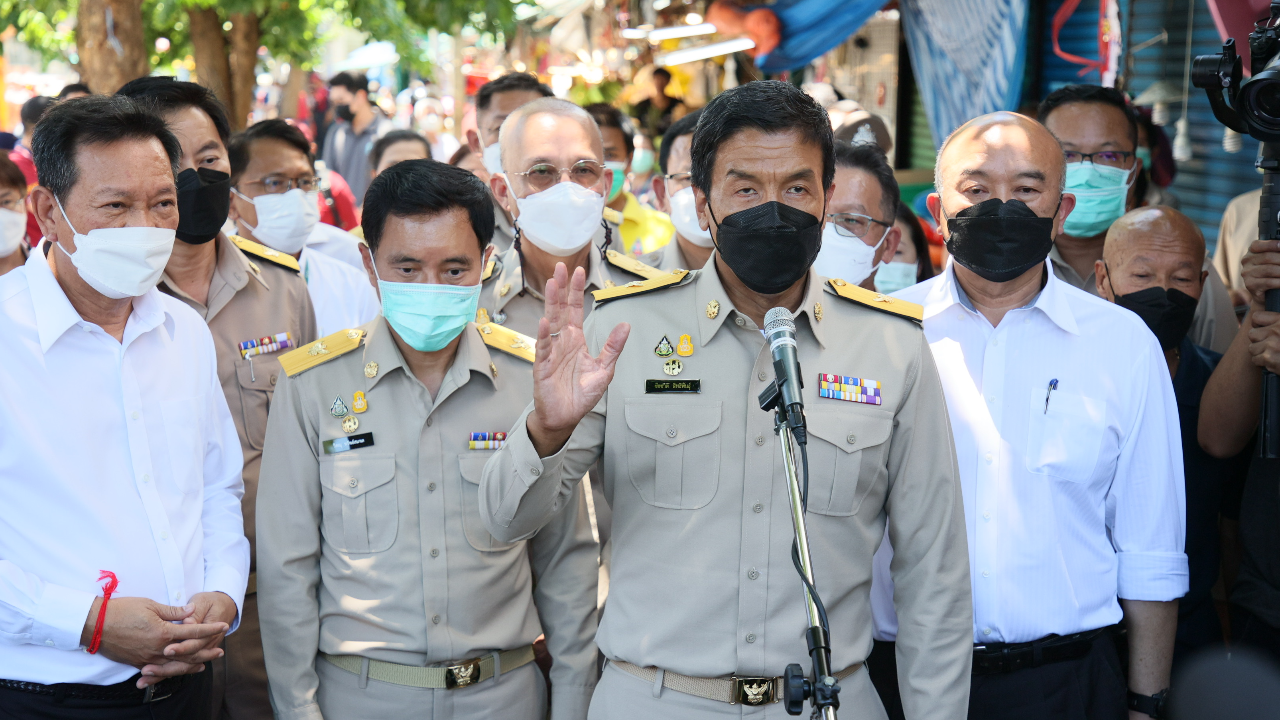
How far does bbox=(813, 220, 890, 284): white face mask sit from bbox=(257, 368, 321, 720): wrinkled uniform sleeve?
1.93 m

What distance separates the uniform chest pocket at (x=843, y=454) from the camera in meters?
2.34

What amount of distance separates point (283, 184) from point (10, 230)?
105 centimetres

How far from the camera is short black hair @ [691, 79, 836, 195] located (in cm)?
238

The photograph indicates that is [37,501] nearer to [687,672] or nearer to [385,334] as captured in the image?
[385,334]

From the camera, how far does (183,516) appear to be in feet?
9.07

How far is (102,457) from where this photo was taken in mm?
2633

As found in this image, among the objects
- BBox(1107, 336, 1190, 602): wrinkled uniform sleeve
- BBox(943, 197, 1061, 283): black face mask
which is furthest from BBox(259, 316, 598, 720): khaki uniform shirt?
BBox(1107, 336, 1190, 602): wrinkled uniform sleeve

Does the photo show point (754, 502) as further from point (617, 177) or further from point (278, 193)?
point (617, 177)

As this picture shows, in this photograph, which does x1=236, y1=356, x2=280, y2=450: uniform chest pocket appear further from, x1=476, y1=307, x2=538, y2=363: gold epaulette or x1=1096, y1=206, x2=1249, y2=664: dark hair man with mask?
x1=1096, y1=206, x2=1249, y2=664: dark hair man with mask

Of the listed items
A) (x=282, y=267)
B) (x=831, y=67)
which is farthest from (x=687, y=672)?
(x=831, y=67)

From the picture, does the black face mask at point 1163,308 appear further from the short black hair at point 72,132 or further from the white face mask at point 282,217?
the white face mask at point 282,217

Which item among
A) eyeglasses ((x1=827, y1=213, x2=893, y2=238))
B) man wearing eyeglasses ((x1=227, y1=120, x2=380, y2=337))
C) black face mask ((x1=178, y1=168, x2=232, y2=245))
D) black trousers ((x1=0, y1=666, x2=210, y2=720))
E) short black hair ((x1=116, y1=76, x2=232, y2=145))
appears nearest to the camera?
black trousers ((x1=0, y1=666, x2=210, y2=720))

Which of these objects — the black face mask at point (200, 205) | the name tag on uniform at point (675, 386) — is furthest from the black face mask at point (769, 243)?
the black face mask at point (200, 205)

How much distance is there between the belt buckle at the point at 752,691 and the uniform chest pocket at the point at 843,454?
1.26ft
